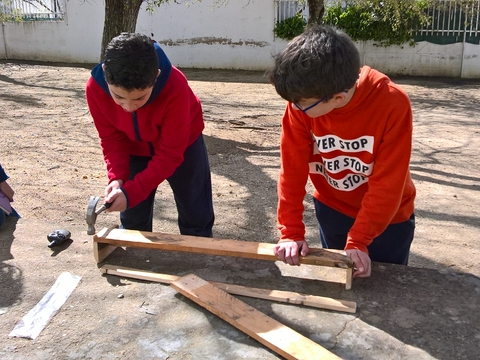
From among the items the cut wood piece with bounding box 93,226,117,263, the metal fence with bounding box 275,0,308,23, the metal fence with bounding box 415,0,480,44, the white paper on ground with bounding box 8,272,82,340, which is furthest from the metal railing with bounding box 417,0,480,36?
the white paper on ground with bounding box 8,272,82,340

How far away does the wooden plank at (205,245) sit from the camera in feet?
5.89

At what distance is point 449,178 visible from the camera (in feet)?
16.3

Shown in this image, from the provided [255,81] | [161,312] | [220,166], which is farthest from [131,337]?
[255,81]

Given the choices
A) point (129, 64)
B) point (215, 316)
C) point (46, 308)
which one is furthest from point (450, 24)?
point (46, 308)

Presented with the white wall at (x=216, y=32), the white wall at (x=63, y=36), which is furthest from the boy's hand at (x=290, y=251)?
the white wall at (x=63, y=36)

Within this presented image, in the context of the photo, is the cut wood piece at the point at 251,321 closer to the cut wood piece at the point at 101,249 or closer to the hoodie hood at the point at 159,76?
the cut wood piece at the point at 101,249

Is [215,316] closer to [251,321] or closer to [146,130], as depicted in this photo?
[251,321]

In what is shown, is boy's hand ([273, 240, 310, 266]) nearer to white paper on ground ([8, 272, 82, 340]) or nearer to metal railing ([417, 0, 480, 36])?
white paper on ground ([8, 272, 82, 340])

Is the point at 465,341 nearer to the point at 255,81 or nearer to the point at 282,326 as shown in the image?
the point at 282,326

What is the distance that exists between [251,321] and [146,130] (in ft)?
3.44

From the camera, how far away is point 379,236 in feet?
6.82

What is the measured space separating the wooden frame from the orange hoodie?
9 cm

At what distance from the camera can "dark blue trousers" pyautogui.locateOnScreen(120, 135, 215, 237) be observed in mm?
2543

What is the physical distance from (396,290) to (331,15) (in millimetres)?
12105
